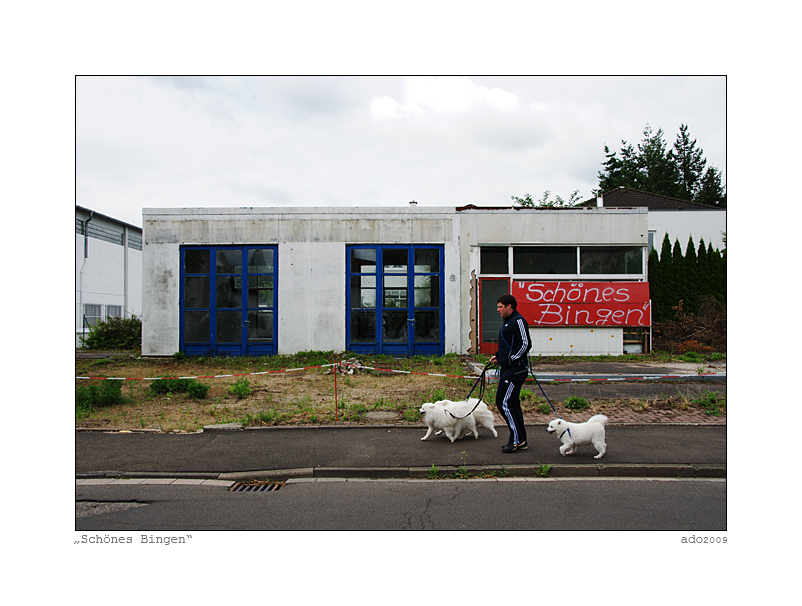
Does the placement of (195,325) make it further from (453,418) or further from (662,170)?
(662,170)

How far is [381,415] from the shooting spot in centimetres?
831

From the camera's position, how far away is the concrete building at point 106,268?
87.8 feet

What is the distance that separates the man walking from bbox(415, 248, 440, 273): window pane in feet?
32.4

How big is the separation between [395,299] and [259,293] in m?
4.50

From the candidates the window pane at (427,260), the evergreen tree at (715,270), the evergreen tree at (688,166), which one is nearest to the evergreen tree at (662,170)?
the evergreen tree at (688,166)

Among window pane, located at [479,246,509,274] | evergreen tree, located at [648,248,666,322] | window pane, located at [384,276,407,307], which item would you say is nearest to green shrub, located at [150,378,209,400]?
window pane, located at [384,276,407,307]

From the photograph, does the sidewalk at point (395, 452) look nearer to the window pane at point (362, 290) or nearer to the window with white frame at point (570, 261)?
the window with white frame at point (570, 261)

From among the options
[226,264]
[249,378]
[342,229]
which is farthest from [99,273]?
[249,378]

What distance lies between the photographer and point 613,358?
1509 cm

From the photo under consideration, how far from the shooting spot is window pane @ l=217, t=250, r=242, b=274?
16422 mm

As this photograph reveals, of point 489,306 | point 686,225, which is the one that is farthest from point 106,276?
point 686,225

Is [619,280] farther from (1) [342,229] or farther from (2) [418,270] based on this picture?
(1) [342,229]

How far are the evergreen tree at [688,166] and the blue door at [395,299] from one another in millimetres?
47041

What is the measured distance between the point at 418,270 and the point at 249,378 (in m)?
6.60
